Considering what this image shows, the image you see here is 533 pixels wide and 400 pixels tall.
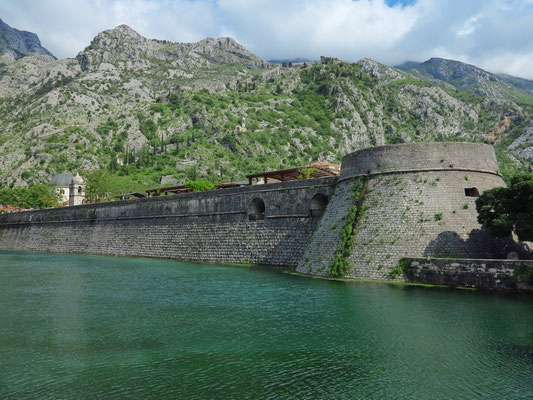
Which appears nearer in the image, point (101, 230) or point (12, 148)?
point (101, 230)

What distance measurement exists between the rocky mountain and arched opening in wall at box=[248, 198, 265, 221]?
68.6 metres

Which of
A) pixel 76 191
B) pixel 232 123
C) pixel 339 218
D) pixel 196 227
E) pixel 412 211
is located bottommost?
pixel 196 227

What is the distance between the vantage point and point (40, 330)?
50.2 feet

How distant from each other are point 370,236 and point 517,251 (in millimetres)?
7509

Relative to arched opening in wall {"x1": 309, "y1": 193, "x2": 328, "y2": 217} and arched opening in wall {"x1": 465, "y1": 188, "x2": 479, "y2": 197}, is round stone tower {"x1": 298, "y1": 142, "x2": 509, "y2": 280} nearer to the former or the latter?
Answer: arched opening in wall {"x1": 465, "y1": 188, "x2": 479, "y2": 197}

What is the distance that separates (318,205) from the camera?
31719 millimetres

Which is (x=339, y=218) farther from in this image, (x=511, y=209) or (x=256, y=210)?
(x=256, y=210)

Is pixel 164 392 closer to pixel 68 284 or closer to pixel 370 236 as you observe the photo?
pixel 370 236

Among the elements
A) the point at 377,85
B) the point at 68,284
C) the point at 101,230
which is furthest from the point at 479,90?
the point at 68,284

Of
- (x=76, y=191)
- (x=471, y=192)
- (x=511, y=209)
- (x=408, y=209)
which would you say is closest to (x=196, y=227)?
(x=408, y=209)

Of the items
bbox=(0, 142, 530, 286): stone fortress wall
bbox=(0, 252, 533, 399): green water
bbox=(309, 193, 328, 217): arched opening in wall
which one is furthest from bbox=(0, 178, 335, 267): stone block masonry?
bbox=(0, 252, 533, 399): green water

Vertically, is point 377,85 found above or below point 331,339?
above

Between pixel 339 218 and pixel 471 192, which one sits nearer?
pixel 471 192

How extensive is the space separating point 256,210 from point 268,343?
22.7m
